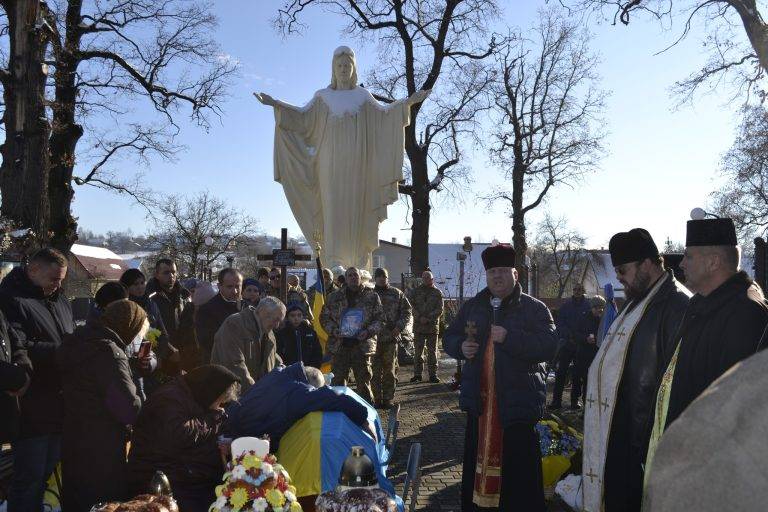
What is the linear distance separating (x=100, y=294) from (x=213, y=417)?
1.85 metres

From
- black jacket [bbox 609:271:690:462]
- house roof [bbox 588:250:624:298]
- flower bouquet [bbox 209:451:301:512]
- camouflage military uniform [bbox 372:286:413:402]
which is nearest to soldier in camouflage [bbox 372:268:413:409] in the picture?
camouflage military uniform [bbox 372:286:413:402]

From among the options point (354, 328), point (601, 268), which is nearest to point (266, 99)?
point (354, 328)

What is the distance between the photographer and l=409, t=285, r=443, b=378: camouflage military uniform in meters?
11.9

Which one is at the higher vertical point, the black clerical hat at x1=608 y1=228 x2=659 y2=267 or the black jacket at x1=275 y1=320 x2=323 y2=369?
the black clerical hat at x1=608 y1=228 x2=659 y2=267

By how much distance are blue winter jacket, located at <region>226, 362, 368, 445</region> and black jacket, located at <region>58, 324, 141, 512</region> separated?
2.14 feet

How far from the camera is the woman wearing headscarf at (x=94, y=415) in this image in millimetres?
3672

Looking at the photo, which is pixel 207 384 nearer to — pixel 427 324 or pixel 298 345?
pixel 298 345

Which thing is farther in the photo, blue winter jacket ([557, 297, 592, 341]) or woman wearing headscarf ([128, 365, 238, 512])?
blue winter jacket ([557, 297, 592, 341])

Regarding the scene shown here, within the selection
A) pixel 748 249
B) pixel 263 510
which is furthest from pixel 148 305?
pixel 748 249

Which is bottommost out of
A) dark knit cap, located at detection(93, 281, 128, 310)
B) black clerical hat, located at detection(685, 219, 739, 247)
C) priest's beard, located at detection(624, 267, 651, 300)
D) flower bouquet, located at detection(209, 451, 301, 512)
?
flower bouquet, located at detection(209, 451, 301, 512)

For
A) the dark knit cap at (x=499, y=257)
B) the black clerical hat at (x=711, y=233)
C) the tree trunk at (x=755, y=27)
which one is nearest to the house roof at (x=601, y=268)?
the tree trunk at (x=755, y=27)

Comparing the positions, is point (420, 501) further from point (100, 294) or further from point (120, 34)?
point (120, 34)

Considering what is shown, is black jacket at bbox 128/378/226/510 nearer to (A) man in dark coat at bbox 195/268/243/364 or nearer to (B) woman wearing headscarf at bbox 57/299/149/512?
(B) woman wearing headscarf at bbox 57/299/149/512

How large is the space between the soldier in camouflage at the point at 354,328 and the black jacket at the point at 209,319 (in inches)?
83.6
